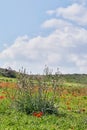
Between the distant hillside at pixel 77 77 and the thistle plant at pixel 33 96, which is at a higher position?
the distant hillside at pixel 77 77

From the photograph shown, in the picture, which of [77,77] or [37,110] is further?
[77,77]

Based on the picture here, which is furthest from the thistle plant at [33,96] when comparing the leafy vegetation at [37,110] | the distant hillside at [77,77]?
the distant hillside at [77,77]

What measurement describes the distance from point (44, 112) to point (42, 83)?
1.48 metres

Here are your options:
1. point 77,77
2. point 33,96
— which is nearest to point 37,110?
point 33,96

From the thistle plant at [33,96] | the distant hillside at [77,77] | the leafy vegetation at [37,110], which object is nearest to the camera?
the leafy vegetation at [37,110]

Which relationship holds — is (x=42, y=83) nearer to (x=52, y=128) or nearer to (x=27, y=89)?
(x=27, y=89)

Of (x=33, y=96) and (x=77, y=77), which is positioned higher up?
(x=77, y=77)

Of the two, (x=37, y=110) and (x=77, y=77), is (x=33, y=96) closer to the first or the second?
(x=37, y=110)

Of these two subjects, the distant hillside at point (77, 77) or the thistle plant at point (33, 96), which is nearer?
the thistle plant at point (33, 96)

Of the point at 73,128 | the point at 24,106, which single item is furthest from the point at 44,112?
the point at 73,128

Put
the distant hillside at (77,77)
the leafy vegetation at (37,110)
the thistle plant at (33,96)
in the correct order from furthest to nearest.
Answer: the distant hillside at (77,77), the thistle plant at (33,96), the leafy vegetation at (37,110)

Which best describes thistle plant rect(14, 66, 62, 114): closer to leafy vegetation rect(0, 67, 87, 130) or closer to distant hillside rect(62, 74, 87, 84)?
leafy vegetation rect(0, 67, 87, 130)

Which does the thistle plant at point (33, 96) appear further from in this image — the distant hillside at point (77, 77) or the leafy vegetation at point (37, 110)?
the distant hillside at point (77, 77)

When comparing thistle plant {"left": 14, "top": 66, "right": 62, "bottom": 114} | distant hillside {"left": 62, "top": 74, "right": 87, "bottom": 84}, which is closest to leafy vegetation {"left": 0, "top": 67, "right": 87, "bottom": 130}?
thistle plant {"left": 14, "top": 66, "right": 62, "bottom": 114}
